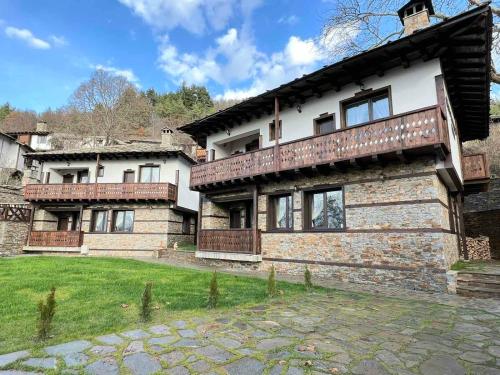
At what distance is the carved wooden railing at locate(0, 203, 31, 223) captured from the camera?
19.6 metres

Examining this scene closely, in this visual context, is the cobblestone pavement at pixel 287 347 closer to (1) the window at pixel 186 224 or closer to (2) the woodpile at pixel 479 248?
(2) the woodpile at pixel 479 248

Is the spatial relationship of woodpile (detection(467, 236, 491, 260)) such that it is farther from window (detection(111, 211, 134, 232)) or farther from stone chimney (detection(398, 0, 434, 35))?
window (detection(111, 211, 134, 232))

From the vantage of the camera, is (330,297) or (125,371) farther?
(330,297)

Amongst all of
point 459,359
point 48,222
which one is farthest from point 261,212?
point 48,222

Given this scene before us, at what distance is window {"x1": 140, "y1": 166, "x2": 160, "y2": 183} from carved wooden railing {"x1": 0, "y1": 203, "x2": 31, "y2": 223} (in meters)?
8.33

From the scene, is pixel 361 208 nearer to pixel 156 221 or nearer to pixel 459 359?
pixel 459 359

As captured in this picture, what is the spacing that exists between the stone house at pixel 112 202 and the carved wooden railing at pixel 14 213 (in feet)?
1.90

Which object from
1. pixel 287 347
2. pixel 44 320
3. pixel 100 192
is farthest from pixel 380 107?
pixel 100 192

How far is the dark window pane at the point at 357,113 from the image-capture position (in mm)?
10771

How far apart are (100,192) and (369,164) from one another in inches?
681

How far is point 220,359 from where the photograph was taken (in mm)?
3467

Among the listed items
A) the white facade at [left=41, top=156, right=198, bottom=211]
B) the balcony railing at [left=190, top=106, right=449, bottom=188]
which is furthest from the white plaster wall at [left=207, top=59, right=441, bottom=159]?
the white facade at [left=41, top=156, right=198, bottom=211]

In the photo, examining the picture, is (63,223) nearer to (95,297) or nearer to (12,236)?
(12,236)

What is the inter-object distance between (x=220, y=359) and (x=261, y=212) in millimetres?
9604
